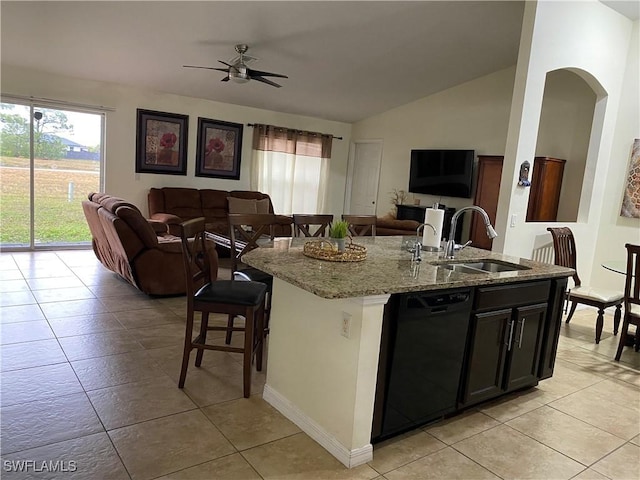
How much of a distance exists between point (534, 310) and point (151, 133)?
6.15 meters

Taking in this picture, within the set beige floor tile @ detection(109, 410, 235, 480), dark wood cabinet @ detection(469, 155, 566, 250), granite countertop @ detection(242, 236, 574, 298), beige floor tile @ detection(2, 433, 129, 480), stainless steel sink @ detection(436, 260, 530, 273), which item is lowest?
beige floor tile @ detection(2, 433, 129, 480)

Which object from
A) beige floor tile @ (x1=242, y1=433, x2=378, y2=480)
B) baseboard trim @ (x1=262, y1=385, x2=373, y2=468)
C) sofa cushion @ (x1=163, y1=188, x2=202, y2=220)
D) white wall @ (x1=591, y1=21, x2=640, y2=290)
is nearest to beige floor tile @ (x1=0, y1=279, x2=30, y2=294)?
sofa cushion @ (x1=163, y1=188, x2=202, y2=220)

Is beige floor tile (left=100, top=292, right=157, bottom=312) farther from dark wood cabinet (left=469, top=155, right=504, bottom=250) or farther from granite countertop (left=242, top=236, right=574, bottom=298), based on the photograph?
dark wood cabinet (left=469, top=155, right=504, bottom=250)

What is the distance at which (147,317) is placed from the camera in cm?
384

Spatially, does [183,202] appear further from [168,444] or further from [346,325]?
[346,325]

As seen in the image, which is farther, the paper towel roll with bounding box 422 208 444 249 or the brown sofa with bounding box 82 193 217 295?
the brown sofa with bounding box 82 193 217 295

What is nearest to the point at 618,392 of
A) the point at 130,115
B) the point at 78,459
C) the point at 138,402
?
the point at 138,402

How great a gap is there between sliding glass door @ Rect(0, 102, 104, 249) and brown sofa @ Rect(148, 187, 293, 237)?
94 cm

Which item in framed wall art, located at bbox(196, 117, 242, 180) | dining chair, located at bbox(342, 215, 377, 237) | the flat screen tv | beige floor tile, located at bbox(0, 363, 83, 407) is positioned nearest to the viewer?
beige floor tile, located at bbox(0, 363, 83, 407)

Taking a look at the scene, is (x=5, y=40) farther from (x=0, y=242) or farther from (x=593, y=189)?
(x=593, y=189)

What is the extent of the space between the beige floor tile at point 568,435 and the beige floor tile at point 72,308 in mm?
3379

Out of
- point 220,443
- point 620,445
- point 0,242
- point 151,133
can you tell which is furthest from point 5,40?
point 620,445

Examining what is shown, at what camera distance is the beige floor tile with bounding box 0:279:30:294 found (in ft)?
14.1

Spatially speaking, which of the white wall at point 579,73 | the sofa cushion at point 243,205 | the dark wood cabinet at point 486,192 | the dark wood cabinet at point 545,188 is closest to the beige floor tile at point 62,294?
the sofa cushion at point 243,205
